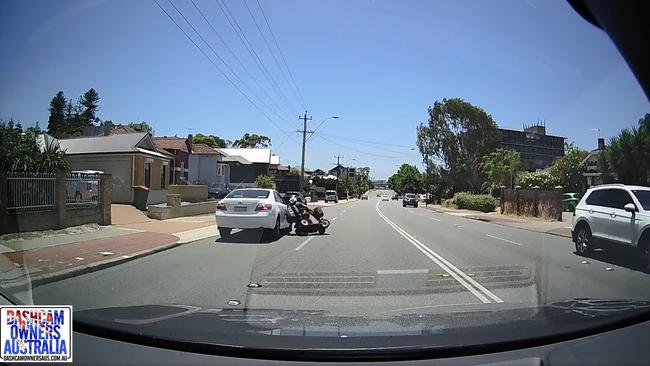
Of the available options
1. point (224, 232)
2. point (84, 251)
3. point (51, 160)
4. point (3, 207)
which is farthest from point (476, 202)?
point (84, 251)

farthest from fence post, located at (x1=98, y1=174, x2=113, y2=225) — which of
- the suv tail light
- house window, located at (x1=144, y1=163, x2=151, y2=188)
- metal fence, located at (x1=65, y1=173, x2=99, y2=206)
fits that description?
house window, located at (x1=144, y1=163, x2=151, y2=188)

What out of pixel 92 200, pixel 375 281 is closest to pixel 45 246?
pixel 92 200

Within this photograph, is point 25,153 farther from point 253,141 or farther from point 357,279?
point 253,141

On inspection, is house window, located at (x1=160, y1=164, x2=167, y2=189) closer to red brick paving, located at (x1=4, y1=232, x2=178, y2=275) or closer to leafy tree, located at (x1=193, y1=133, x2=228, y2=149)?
red brick paving, located at (x1=4, y1=232, x2=178, y2=275)

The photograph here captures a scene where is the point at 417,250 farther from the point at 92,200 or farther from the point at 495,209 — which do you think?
the point at 495,209

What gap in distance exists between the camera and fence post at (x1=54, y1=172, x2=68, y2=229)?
15.8 metres

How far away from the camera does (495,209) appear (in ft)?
143

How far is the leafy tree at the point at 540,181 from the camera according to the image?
127ft

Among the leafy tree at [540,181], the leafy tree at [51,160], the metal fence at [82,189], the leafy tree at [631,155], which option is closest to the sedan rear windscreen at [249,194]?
the metal fence at [82,189]

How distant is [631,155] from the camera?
6750 mm

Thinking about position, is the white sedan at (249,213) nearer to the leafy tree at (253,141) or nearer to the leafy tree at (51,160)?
the leafy tree at (51,160)

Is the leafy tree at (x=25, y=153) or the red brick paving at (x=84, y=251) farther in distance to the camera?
the leafy tree at (x=25, y=153)

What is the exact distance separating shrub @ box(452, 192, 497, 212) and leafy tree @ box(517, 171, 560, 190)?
3.98 metres

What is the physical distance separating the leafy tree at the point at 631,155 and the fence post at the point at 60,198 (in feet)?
48.7
